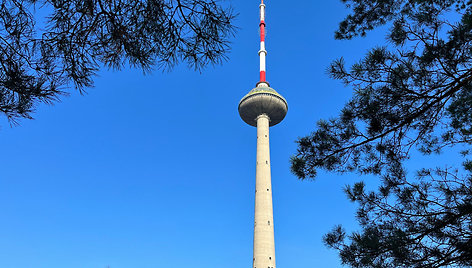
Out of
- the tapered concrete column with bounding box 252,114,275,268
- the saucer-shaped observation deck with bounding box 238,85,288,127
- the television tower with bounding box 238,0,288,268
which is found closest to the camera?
the tapered concrete column with bounding box 252,114,275,268

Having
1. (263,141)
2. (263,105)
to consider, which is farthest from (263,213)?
(263,105)

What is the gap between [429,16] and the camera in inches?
271

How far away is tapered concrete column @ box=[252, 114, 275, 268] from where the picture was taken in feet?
129

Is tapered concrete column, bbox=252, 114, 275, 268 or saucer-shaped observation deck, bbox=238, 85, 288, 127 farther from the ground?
saucer-shaped observation deck, bbox=238, 85, 288, 127

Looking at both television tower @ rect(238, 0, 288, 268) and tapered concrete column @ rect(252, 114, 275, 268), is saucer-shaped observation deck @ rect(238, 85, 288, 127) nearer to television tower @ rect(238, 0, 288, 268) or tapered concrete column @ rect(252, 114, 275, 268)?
television tower @ rect(238, 0, 288, 268)

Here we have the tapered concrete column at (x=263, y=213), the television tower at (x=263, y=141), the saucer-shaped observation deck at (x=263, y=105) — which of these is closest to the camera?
the tapered concrete column at (x=263, y=213)

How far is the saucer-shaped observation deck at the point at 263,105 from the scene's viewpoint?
5053 cm

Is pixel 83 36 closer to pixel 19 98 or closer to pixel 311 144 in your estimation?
pixel 19 98

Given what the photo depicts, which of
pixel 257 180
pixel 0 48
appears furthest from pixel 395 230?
pixel 257 180

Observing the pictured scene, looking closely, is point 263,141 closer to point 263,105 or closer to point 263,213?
point 263,105

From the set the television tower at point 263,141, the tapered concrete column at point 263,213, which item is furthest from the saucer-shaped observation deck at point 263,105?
the tapered concrete column at point 263,213

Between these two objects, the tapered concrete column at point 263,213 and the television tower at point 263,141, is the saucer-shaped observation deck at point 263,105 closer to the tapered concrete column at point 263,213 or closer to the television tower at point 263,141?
the television tower at point 263,141

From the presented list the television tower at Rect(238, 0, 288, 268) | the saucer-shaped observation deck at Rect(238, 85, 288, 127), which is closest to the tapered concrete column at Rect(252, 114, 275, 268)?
the television tower at Rect(238, 0, 288, 268)

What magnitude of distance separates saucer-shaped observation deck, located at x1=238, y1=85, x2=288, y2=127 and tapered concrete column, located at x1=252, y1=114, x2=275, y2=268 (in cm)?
412
